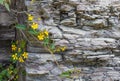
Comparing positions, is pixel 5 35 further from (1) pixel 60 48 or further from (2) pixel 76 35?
(2) pixel 76 35

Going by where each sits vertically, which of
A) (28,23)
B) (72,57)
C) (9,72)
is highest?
(28,23)

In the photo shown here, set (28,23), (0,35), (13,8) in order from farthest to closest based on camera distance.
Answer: (0,35) < (13,8) < (28,23)

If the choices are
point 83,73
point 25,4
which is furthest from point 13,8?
point 83,73

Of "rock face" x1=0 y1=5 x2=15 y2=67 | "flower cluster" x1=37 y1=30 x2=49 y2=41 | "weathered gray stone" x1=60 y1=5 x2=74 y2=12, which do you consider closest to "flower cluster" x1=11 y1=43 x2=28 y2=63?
"flower cluster" x1=37 y1=30 x2=49 y2=41

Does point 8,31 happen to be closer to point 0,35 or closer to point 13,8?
point 0,35

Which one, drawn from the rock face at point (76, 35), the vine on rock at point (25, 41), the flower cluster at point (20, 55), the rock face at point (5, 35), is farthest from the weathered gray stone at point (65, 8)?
the rock face at point (5, 35)

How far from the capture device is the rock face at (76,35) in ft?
8.34

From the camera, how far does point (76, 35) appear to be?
8.35 feet

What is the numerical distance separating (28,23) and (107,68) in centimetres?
80

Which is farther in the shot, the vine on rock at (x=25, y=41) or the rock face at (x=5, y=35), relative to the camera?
the rock face at (x=5, y=35)

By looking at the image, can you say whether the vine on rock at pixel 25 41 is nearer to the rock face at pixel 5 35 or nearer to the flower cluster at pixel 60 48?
the flower cluster at pixel 60 48

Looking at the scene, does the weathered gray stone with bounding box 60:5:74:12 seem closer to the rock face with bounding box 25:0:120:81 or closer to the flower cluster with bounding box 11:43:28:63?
the rock face with bounding box 25:0:120:81

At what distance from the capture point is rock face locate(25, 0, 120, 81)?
2543 mm

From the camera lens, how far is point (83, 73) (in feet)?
8.61
